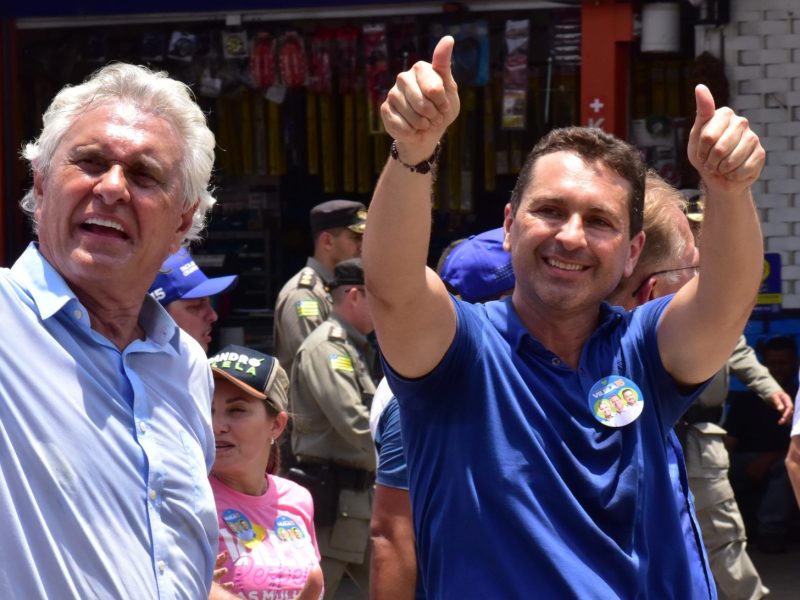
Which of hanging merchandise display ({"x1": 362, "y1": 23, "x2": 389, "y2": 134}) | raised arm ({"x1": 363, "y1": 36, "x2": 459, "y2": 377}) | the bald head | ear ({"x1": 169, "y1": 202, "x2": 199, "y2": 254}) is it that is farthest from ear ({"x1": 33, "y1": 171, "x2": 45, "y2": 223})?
hanging merchandise display ({"x1": 362, "y1": 23, "x2": 389, "y2": 134})

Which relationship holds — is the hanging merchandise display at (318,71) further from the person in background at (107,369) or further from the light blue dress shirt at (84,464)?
the light blue dress shirt at (84,464)

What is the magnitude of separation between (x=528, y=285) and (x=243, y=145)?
7.93m

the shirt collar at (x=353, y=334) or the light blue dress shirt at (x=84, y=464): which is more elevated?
the light blue dress shirt at (x=84, y=464)

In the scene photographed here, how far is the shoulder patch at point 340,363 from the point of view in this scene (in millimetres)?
5676

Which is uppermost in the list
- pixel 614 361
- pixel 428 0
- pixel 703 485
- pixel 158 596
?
pixel 428 0

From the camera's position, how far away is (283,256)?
10328mm

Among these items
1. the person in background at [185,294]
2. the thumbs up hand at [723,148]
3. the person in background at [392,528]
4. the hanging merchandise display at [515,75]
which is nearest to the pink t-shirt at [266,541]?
the person in background at [392,528]

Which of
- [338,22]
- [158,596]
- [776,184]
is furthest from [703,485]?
[338,22]

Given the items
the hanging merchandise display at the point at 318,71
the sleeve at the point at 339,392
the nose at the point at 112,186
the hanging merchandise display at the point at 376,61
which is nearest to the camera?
the nose at the point at 112,186

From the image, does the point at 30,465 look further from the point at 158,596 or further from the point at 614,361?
the point at 614,361

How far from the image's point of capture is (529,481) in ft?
7.49

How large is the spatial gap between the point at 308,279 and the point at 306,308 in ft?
0.83

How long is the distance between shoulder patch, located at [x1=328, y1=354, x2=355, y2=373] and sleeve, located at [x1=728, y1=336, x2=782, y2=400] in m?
2.09

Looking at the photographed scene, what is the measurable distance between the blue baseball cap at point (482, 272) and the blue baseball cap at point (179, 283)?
1236 mm
